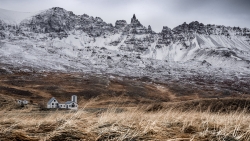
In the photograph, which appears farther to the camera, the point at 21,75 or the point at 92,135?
the point at 21,75

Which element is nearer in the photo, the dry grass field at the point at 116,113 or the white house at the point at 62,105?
the dry grass field at the point at 116,113

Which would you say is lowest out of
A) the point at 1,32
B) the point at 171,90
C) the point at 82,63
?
the point at 171,90

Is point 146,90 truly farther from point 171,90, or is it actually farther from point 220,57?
point 220,57

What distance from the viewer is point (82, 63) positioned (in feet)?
425

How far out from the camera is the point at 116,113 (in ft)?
18.3

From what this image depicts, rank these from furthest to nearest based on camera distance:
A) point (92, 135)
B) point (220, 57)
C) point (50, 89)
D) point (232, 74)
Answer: point (220, 57)
point (232, 74)
point (50, 89)
point (92, 135)

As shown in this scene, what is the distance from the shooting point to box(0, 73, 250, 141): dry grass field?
2646 millimetres

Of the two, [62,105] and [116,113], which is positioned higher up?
[116,113]

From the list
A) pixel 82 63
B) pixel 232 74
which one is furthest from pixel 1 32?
pixel 232 74

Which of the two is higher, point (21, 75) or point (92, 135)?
point (92, 135)

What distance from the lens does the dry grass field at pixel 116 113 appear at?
8.68 ft

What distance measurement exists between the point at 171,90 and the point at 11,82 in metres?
53.4

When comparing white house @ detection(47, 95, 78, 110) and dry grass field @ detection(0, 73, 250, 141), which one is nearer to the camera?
dry grass field @ detection(0, 73, 250, 141)

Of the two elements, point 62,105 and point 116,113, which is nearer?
point 116,113
